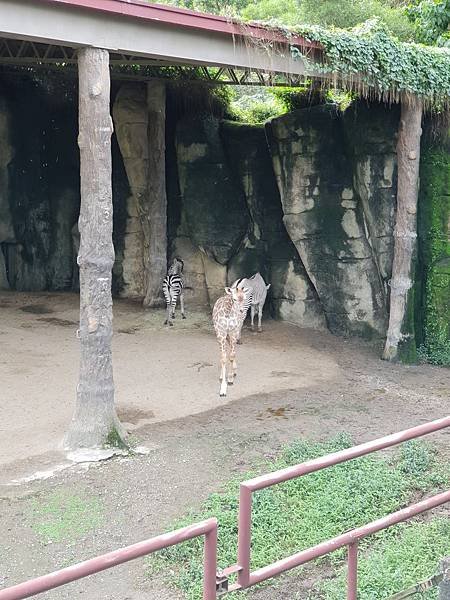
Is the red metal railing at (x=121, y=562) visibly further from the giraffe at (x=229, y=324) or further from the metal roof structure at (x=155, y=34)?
the giraffe at (x=229, y=324)

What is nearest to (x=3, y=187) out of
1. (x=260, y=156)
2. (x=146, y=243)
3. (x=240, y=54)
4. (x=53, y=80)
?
(x=53, y=80)

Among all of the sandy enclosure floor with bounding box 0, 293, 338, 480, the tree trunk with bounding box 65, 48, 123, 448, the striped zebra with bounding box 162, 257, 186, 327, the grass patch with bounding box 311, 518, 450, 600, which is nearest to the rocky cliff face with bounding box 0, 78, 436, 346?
the striped zebra with bounding box 162, 257, 186, 327

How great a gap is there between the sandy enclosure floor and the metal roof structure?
401cm

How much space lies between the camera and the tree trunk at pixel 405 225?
11.4 metres

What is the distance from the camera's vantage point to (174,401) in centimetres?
945

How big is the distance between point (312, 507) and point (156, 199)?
9207mm

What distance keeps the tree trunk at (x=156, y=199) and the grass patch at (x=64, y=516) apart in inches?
330

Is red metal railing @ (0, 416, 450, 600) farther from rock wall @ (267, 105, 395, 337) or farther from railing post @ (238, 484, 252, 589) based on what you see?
rock wall @ (267, 105, 395, 337)

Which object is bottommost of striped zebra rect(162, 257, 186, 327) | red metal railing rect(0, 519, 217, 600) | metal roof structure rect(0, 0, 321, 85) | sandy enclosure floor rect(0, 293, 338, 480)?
sandy enclosure floor rect(0, 293, 338, 480)

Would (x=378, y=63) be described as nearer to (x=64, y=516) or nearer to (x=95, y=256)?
(x=95, y=256)

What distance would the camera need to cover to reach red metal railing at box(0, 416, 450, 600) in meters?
2.71

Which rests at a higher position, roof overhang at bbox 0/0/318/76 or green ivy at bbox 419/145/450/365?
roof overhang at bbox 0/0/318/76

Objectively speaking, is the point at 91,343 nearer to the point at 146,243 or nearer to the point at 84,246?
the point at 84,246

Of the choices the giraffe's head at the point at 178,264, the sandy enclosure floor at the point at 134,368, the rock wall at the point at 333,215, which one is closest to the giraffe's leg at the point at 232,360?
the sandy enclosure floor at the point at 134,368
